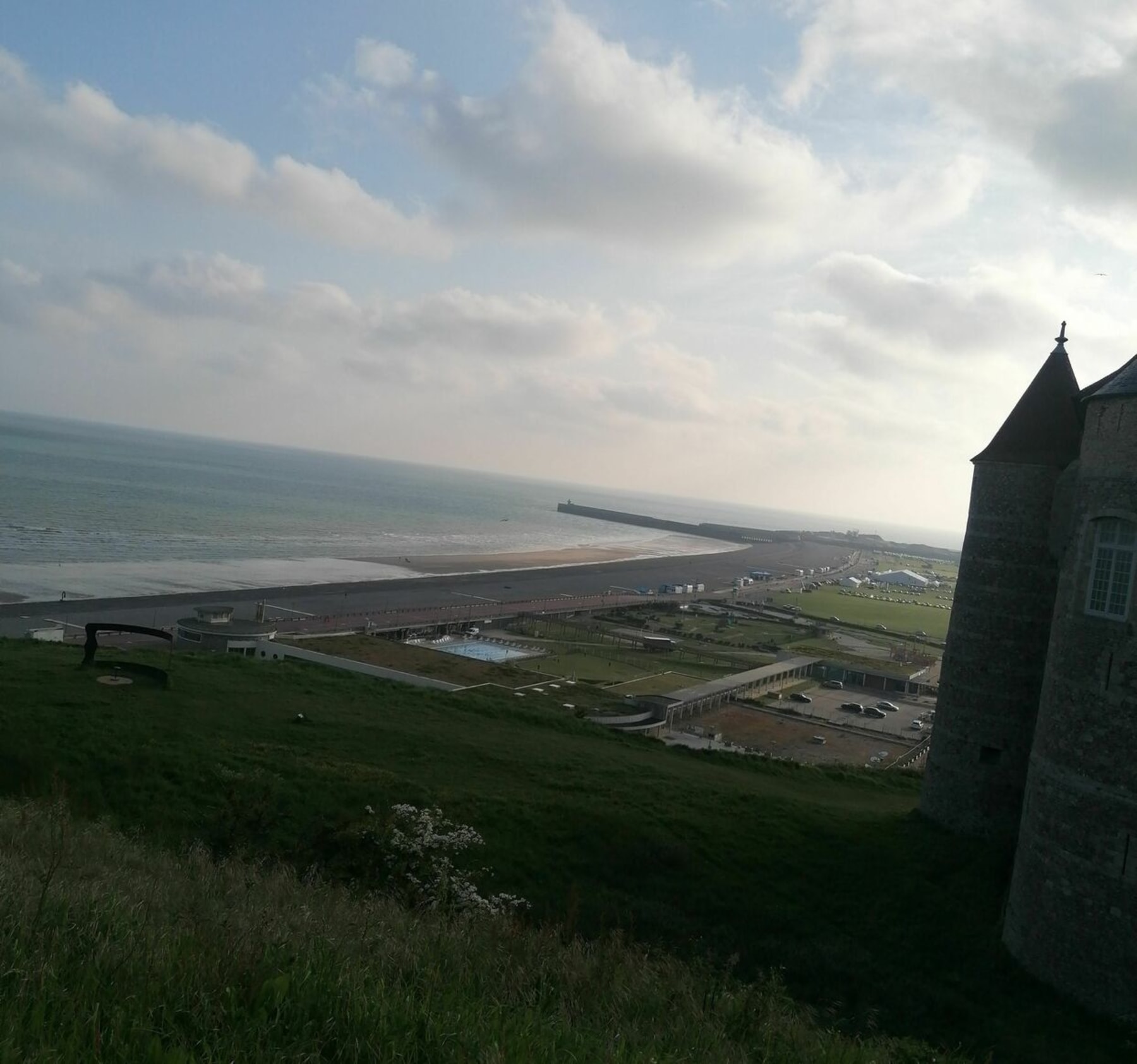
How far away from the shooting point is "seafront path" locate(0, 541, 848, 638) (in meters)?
45.5

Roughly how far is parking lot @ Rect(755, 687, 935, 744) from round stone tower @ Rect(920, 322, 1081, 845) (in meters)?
19.1

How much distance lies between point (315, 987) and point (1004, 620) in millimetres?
15551

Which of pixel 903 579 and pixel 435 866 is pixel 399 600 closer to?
pixel 435 866

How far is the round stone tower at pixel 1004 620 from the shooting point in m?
17.1

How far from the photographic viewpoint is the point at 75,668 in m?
22.7

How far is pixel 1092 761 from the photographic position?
12.2 meters

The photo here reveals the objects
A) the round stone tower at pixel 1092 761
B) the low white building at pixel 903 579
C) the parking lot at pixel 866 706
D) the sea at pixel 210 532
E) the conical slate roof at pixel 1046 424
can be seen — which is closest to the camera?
the round stone tower at pixel 1092 761

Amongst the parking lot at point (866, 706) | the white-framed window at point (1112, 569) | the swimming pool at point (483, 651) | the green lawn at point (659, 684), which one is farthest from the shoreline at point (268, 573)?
the white-framed window at point (1112, 569)

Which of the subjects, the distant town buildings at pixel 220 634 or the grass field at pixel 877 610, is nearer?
the distant town buildings at pixel 220 634

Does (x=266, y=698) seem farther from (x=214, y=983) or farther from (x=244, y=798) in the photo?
(x=214, y=983)

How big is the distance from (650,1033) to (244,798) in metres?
9.81

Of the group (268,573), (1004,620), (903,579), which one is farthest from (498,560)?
(1004,620)

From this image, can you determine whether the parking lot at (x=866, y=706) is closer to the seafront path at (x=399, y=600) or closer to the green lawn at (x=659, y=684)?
the green lawn at (x=659, y=684)

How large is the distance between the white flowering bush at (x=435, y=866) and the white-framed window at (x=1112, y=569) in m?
9.08
